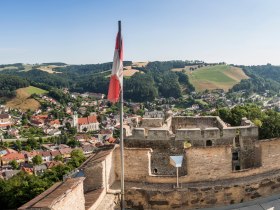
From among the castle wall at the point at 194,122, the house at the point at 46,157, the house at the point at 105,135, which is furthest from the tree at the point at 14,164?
the castle wall at the point at 194,122

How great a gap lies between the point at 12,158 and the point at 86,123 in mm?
66422

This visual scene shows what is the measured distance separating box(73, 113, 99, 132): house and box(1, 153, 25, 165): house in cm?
6102

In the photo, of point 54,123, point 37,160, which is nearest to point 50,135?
point 54,123

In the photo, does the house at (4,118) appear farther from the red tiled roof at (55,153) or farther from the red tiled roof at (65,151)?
the red tiled roof at (55,153)

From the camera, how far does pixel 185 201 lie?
1412 centimetres

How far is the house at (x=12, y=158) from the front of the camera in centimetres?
10844

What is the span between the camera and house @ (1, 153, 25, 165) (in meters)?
108

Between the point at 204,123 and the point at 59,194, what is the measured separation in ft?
38.7

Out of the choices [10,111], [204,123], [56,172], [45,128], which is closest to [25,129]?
[45,128]

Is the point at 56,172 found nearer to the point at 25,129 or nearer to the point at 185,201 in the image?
the point at 185,201

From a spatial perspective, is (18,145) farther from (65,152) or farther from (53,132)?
(53,132)

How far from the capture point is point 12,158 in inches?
4333

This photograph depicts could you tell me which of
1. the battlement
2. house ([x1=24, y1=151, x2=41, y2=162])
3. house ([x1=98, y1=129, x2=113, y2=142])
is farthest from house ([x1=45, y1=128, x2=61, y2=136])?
the battlement

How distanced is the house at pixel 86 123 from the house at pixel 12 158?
6102cm
